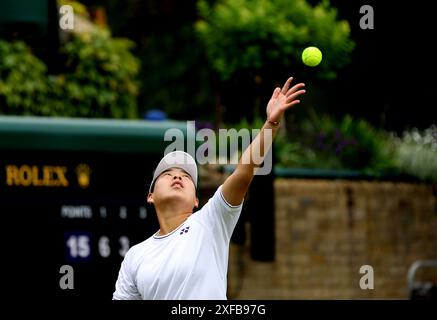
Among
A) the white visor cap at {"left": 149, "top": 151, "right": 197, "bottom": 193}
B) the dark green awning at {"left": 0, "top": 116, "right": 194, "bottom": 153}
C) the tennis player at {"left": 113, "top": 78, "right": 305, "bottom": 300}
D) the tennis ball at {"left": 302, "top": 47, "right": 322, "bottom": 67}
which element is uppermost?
the tennis ball at {"left": 302, "top": 47, "right": 322, "bottom": 67}

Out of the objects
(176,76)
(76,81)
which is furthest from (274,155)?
(176,76)

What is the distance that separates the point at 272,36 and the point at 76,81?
2.25 meters

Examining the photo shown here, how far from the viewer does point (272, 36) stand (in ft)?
37.9

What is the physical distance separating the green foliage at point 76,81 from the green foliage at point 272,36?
4.20 feet

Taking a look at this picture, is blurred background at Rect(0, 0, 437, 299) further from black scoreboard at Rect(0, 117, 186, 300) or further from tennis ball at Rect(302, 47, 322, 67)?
tennis ball at Rect(302, 47, 322, 67)

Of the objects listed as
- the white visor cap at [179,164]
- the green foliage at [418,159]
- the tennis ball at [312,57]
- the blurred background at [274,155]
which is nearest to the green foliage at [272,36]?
the blurred background at [274,155]

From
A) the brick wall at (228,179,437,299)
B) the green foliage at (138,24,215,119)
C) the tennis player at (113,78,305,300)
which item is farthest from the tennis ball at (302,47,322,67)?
the green foliage at (138,24,215,119)

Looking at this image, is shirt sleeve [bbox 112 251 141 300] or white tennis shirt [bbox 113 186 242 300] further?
shirt sleeve [bbox 112 251 141 300]

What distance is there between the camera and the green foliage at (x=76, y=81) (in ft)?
38.0

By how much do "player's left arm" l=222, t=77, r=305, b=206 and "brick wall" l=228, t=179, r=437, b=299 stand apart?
6.74 metres

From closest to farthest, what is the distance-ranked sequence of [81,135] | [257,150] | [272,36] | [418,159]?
[257,150] → [81,135] → [272,36] → [418,159]

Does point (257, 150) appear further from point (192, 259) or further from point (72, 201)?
point (72, 201)

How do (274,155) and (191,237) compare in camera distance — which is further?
(274,155)

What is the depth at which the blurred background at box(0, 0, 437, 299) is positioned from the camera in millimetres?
8086
